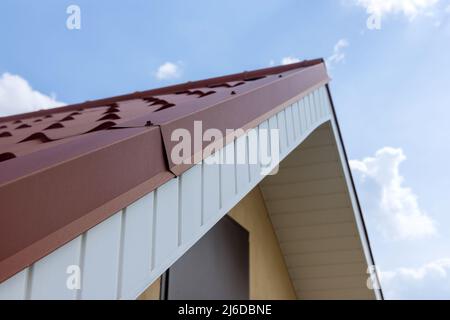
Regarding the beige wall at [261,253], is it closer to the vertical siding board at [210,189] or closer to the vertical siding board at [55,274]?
the vertical siding board at [210,189]

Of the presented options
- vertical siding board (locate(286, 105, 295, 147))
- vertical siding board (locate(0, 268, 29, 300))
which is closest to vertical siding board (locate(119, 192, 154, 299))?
vertical siding board (locate(0, 268, 29, 300))

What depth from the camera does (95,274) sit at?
3.70ft

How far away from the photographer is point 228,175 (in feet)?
6.05

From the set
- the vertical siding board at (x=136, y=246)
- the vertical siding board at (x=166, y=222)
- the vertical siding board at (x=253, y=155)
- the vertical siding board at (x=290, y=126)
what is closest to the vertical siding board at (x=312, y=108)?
the vertical siding board at (x=290, y=126)

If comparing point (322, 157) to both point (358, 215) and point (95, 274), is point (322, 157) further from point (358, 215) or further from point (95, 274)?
point (95, 274)

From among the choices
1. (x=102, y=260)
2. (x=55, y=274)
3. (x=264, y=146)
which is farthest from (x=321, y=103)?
(x=55, y=274)

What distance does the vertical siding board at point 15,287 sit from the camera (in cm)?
90

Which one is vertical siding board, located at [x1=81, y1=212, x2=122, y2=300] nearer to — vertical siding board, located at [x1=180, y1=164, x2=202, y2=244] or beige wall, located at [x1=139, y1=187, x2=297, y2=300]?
vertical siding board, located at [x1=180, y1=164, x2=202, y2=244]

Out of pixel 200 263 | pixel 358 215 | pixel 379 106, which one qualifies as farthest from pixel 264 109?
pixel 379 106

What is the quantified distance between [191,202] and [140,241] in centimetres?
32

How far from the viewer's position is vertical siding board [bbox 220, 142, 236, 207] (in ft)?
5.91

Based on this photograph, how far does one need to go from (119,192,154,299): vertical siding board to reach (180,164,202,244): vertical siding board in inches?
7.2

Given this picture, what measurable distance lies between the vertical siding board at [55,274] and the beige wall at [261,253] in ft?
11.7
